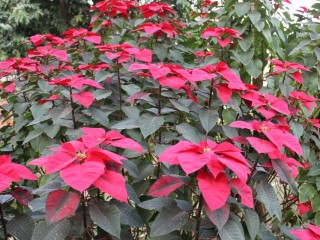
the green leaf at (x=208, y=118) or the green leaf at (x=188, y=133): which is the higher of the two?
the green leaf at (x=208, y=118)

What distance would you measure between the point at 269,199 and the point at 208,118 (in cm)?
35

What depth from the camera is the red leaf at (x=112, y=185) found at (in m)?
0.84

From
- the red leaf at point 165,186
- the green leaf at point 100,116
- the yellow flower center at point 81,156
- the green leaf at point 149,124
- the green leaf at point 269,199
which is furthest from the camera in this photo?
the green leaf at point 100,116

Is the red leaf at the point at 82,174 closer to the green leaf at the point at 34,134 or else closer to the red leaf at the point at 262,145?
the red leaf at the point at 262,145

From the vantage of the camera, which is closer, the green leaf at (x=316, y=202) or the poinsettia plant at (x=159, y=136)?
the poinsettia plant at (x=159, y=136)

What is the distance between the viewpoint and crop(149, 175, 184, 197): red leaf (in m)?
1.02

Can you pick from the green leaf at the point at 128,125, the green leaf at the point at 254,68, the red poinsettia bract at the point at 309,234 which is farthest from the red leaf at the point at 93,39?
the red poinsettia bract at the point at 309,234

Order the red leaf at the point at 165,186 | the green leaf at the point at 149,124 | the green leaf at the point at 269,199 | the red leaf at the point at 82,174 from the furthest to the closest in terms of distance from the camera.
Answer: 1. the green leaf at the point at 149,124
2. the green leaf at the point at 269,199
3. the red leaf at the point at 165,186
4. the red leaf at the point at 82,174

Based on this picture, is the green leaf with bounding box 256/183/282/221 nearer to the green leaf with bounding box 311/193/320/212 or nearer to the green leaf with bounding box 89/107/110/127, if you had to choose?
the green leaf with bounding box 89/107/110/127

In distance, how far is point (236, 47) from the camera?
1.91m

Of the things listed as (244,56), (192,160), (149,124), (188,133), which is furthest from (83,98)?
(244,56)

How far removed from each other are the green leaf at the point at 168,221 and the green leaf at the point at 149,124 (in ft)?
0.99

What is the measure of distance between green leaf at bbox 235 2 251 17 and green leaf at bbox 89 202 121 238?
1.22m

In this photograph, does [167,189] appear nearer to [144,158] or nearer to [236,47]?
[144,158]
